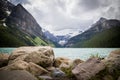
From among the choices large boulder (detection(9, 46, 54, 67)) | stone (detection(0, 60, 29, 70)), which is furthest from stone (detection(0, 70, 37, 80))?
large boulder (detection(9, 46, 54, 67))

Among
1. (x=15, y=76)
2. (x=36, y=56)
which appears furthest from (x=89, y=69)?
(x=36, y=56)

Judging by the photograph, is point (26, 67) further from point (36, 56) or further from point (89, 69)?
point (89, 69)

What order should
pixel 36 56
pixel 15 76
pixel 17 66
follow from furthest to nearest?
pixel 36 56 < pixel 17 66 < pixel 15 76

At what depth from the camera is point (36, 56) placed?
9867 millimetres

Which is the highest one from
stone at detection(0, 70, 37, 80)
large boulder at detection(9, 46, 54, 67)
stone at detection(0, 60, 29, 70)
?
large boulder at detection(9, 46, 54, 67)

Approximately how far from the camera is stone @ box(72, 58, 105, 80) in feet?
23.1

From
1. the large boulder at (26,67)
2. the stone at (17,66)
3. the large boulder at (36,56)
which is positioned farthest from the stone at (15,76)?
the large boulder at (36,56)

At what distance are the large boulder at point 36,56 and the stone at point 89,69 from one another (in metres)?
2.84

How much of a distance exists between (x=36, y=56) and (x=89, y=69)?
3.44 metres

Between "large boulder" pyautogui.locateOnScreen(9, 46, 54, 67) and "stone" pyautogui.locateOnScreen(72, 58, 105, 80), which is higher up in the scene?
"large boulder" pyautogui.locateOnScreen(9, 46, 54, 67)

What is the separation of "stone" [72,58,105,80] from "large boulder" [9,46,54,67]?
9.33 ft

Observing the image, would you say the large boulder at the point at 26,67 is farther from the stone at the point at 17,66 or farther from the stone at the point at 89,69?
the stone at the point at 89,69

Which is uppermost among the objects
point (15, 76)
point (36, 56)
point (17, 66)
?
point (36, 56)

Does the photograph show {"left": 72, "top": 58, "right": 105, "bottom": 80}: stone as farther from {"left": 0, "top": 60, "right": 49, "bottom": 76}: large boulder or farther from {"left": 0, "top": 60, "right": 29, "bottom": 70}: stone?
{"left": 0, "top": 60, "right": 29, "bottom": 70}: stone
